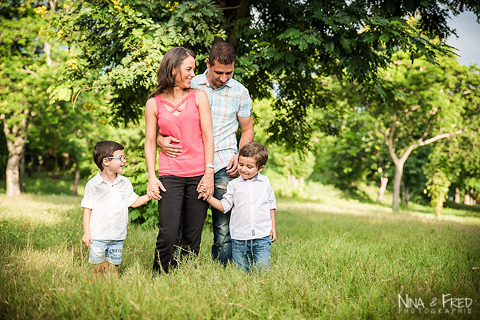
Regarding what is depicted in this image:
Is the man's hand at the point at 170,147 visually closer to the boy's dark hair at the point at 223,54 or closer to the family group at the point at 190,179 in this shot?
the family group at the point at 190,179

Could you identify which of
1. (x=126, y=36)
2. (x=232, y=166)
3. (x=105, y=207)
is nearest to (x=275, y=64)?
(x=126, y=36)

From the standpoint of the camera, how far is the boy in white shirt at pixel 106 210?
3.26 m

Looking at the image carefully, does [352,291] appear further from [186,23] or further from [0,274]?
[186,23]

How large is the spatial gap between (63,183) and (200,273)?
2875 centimetres

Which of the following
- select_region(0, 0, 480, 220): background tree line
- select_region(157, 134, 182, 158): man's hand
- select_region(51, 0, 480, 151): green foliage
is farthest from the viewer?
select_region(0, 0, 480, 220): background tree line

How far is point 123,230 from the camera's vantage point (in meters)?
3.38

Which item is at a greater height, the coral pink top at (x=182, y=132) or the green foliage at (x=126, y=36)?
the green foliage at (x=126, y=36)

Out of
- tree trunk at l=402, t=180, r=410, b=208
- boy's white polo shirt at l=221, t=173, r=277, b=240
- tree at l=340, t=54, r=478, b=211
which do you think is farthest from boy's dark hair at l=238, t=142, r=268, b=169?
tree trunk at l=402, t=180, r=410, b=208

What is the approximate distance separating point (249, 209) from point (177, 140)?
3.08 ft

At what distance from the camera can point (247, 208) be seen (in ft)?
11.1

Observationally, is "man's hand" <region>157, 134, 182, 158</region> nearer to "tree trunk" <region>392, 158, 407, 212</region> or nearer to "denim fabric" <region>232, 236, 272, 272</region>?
"denim fabric" <region>232, 236, 272, 272</region>

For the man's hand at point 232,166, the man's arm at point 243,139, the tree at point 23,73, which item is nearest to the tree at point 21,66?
the tree at point 23,73

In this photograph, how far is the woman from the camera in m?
3.20

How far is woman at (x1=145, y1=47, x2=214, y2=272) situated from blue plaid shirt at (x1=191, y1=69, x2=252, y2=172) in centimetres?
19
